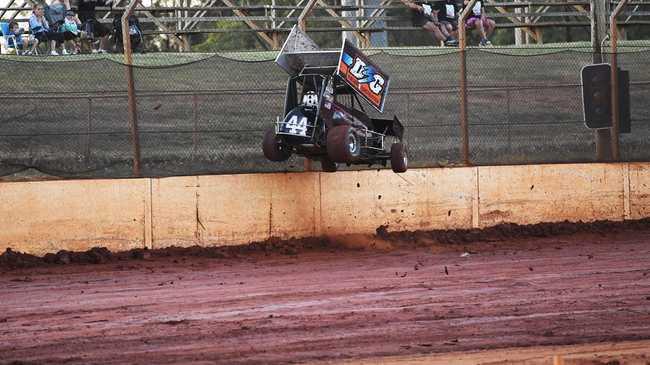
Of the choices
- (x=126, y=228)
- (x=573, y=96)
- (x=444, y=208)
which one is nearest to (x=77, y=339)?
(x=126, y=228)

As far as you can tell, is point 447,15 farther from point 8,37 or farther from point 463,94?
point 8,37

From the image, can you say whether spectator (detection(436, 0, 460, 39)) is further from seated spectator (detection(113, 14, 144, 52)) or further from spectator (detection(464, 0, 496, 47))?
seated spectator (detection(113, 14, 144, 52))

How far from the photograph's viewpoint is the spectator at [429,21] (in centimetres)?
2295

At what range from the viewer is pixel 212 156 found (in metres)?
17.4

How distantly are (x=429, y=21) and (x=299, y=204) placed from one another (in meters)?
7.13

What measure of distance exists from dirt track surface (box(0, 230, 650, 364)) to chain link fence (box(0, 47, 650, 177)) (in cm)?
158

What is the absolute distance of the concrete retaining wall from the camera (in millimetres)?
16500

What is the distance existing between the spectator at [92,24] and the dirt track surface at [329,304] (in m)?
8.32

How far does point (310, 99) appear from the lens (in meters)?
16.2

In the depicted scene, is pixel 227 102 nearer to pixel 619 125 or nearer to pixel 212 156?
pixel 212 156

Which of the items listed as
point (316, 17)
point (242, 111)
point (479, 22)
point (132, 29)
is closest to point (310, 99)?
point (242, 111)

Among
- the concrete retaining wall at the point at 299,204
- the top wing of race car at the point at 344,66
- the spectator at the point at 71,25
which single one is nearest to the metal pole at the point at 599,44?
the concrete retaining wall at the point at 299,204

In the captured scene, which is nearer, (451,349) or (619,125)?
(451,349)

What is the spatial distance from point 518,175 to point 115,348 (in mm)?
9767
